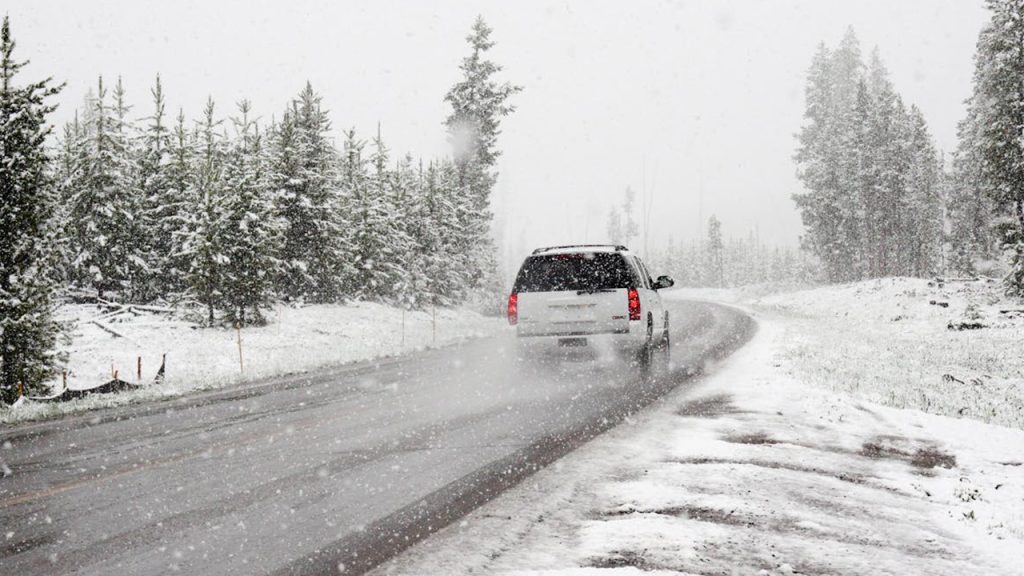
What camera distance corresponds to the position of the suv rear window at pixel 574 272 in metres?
12.0

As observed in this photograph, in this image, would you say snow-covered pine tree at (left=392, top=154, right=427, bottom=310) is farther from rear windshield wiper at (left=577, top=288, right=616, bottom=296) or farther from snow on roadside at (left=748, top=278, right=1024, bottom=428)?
rear windshield wiper at (left=577, top=288, right=616, bottom=296)

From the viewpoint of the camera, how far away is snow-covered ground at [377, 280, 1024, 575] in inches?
154

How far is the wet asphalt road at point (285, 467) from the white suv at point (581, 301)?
0.68m

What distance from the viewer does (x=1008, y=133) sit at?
26797mm

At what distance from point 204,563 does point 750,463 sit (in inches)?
171

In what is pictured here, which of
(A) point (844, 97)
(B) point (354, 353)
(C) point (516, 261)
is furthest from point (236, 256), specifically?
(C) point (516, 261)

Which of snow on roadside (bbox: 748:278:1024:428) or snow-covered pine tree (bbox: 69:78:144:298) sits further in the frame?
snow-covered pine tree (bbox: 69:78:144:298)

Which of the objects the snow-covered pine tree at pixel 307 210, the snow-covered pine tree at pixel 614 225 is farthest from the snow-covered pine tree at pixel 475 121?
the snow-covered pine tree at pixel 614 225

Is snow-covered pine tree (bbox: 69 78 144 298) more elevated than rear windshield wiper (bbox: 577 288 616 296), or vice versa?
snow-covered pine tree (bbox: 69 78 144 298)

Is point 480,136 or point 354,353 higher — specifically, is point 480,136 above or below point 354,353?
above

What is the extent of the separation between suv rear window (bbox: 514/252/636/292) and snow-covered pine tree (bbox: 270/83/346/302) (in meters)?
19.5

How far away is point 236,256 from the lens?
24.8 m

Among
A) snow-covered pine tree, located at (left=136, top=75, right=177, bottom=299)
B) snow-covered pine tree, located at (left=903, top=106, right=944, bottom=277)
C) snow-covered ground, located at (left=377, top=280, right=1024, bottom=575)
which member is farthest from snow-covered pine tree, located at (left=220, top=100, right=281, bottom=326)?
snow-covered pine tree, located at (left=903, top=106, right=944, bottom=277)

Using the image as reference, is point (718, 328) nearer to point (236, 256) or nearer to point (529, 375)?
point (529, 375)
